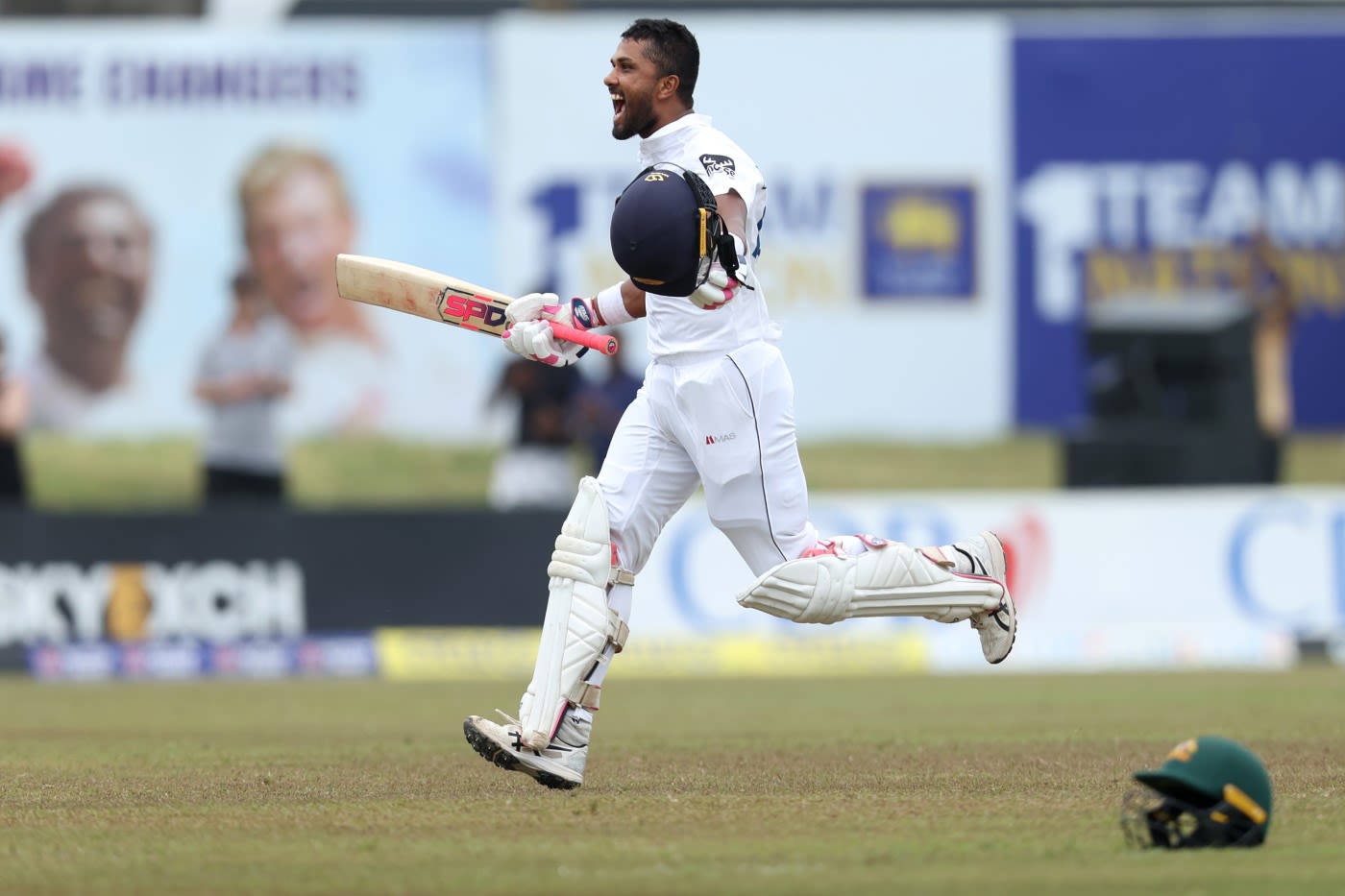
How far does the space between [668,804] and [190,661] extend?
28.0ft

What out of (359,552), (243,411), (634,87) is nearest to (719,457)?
(634,87)

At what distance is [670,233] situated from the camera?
6.25m

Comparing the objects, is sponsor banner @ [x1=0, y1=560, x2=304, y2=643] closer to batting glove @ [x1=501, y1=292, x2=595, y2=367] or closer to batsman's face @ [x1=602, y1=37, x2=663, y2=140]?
batting glove @ [x1=501, y1=292, x2=595, y2=367]

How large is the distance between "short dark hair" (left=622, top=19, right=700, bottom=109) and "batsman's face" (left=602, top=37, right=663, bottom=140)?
0.9 inches

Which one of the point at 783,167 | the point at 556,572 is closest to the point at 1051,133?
the point at 783,167

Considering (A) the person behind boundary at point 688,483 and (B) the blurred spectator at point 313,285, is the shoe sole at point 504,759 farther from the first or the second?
(B) the blurred spectator at point 313,285

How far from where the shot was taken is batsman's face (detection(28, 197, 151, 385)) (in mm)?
21844

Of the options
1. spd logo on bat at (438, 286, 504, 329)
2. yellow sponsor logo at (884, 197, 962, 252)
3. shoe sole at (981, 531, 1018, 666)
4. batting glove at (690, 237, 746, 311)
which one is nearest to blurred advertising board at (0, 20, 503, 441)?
yellow sponsor logo at (884, 197, 962, 252)

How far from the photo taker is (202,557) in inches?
563

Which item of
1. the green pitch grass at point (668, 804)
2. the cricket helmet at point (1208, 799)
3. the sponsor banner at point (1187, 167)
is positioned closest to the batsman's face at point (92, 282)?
the sponsor banner at point (1187, 167)

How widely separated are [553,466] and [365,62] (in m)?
8.79

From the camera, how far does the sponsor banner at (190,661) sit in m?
14.1

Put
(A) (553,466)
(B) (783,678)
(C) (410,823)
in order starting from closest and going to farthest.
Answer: (C) (410,823)
(B) (783,678)
(A) (553,466)

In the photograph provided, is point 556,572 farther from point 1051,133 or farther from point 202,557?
point 1051,133
